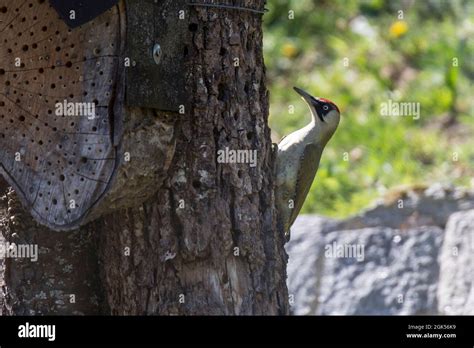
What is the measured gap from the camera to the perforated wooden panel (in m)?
4.01

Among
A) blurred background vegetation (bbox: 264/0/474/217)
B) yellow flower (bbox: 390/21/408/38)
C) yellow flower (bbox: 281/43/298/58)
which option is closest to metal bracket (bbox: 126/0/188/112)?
blurred background vegetation (bbox: 264/0/474/217)

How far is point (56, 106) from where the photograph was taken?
13.4ft

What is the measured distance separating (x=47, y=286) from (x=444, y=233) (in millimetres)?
3365

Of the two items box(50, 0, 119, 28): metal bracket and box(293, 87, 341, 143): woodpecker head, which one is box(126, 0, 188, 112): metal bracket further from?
box(293, 87, 341, 143): woodpecker head

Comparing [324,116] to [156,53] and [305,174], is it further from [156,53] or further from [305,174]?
[156,53]

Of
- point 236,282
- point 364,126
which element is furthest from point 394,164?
point 236,282

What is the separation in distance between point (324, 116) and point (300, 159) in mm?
597

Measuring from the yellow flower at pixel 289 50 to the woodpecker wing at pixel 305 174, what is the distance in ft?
15.2

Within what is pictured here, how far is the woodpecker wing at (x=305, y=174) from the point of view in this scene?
18.3 ft

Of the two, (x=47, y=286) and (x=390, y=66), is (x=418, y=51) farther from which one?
(x=47, y=286)

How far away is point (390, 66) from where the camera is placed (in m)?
9.91

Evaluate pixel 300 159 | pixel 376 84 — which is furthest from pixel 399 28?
pixel 300 159

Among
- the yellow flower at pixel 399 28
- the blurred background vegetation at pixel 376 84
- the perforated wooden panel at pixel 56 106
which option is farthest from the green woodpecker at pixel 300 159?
the yellow flower at pixel 399 28

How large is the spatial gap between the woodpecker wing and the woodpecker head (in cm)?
20
